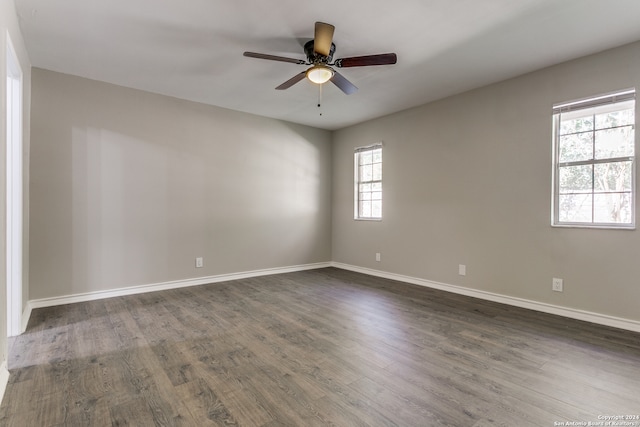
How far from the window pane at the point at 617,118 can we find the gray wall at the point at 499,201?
8.4 inches

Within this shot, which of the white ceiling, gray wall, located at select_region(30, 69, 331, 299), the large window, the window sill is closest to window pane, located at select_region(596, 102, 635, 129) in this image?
the large window

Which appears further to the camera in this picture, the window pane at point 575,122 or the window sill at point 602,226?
the window pane at point 575,122

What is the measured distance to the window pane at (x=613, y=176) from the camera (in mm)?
2832

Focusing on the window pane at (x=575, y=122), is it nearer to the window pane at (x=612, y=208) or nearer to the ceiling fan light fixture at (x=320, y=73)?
the window pane at (x=612, y=208)

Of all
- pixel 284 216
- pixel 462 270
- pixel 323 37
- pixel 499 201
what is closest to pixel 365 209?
pixel 284 216

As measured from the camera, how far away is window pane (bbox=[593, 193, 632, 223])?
2852 mm

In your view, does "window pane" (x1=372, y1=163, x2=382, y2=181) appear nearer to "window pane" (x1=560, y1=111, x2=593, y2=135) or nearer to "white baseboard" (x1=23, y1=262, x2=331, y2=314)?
"white baseboard" (x1=23, y1=262, x2=331, y2=314)

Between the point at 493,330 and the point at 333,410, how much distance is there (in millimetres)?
1862

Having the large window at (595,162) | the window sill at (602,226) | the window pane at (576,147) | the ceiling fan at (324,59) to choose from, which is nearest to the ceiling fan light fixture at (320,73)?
the ceiling fan at (324,59)

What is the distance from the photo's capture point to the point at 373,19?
8.12 feet

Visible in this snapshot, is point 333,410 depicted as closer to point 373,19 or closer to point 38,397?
point 38,397

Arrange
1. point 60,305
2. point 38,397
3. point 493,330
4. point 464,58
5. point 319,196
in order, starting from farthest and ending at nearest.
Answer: point 319,196
point 60,305
point 464,58
point 493,330
point 38,397

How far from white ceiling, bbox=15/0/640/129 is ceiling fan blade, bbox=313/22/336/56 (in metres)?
0.18

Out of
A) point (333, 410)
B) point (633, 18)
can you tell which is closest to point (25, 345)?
point (333, 410)
